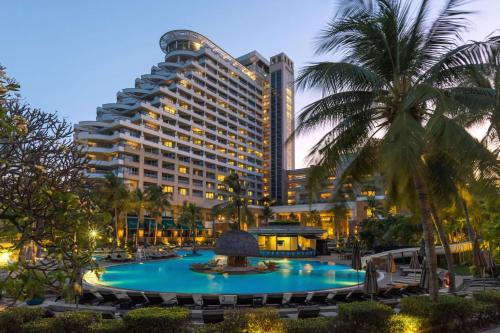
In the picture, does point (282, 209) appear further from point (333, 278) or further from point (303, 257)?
point (333, 278)

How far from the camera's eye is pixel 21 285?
3779 millimetres

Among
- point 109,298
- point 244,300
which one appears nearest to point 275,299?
point 244,300

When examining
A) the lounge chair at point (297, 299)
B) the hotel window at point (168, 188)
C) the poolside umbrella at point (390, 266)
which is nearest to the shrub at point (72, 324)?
the lounge chair at point (297, 299)

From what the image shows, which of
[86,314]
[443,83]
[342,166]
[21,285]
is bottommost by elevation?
[86,314]

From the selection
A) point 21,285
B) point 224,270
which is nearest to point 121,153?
point 224,270

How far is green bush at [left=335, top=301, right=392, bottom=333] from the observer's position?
964 centimetres

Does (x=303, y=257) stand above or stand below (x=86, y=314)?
below

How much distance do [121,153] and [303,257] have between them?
42.2 metres

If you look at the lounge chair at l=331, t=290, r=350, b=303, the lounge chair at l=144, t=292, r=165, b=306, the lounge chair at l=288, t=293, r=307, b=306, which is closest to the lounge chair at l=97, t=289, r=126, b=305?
the lounge chair at l=144, t=292, r=165, b=306

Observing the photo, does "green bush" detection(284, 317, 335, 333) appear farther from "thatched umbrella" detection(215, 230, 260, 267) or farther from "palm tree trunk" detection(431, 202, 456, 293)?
"thatched umbrella" detection(215, 230, 260, 267)

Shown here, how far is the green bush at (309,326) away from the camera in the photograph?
9328 mm

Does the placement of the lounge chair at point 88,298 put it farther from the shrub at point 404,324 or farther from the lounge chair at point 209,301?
→ the shrub at point 404,324

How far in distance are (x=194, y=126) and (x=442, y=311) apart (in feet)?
274

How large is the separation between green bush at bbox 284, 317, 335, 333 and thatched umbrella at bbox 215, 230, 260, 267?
20.5 m
